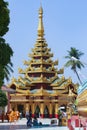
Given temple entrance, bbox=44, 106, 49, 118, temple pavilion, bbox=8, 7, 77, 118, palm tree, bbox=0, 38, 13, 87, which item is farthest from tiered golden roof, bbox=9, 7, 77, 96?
palm tree, bbox=0, 38, 13, 87

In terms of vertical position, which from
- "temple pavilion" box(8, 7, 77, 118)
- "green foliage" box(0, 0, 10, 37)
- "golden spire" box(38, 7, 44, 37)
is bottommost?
"green foliage" box(0, 0, 10, 37)

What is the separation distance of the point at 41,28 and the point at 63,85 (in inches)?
436

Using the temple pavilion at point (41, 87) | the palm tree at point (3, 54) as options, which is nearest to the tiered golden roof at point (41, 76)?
the temple pavilion at point (41, 87)

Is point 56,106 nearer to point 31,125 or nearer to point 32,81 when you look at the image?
point 32,81

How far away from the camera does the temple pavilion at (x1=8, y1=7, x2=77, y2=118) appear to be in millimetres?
57188

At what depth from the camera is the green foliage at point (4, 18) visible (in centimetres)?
1914

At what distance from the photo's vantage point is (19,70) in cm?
6100

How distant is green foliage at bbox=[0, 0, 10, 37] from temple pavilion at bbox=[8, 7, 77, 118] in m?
36.8

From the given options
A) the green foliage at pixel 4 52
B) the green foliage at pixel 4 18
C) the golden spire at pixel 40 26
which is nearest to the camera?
the green foliage at pixel 4 18

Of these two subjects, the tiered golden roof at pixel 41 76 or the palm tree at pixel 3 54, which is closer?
the palm tree at pixel 3 54

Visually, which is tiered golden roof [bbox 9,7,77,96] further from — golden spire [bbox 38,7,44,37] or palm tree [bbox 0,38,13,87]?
palm tree [bbox 0,38,13,87]

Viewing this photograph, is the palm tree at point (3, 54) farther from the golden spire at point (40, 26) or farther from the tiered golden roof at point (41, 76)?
the golden spire at point (40, 26)

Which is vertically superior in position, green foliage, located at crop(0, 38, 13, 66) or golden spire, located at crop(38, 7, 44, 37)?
golden spire, located at crop(38, 7, 44, 37)

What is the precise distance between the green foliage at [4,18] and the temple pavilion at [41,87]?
121 ft
